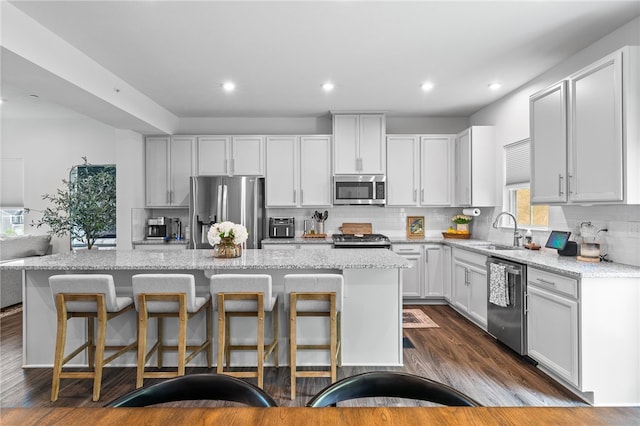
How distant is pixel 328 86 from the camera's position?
432cm

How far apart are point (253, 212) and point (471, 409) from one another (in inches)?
177

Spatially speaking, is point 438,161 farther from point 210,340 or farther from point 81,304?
point 81,304

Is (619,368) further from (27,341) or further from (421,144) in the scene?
(27,341)

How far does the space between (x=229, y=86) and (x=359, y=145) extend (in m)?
2.02

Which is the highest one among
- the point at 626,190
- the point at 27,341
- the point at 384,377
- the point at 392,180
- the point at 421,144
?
the point at 421,144

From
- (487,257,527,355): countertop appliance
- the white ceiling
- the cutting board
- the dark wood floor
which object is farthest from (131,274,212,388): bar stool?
the cutting board

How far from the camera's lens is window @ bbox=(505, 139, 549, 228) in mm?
4254

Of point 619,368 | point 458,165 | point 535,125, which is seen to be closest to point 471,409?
point 619,368

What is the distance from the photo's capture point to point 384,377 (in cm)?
128

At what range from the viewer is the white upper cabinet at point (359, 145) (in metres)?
5.44

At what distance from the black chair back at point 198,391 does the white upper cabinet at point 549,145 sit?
3010 mm

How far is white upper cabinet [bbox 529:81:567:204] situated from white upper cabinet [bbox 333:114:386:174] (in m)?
2.23

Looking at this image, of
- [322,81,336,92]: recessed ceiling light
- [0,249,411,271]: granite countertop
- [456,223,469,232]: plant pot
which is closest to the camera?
[0,249,411,271]: granite countertop

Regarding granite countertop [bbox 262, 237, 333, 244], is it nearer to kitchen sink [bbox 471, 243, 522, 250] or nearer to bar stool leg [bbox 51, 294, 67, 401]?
kitchen sink [bbox 471, 243, 522, 250]
